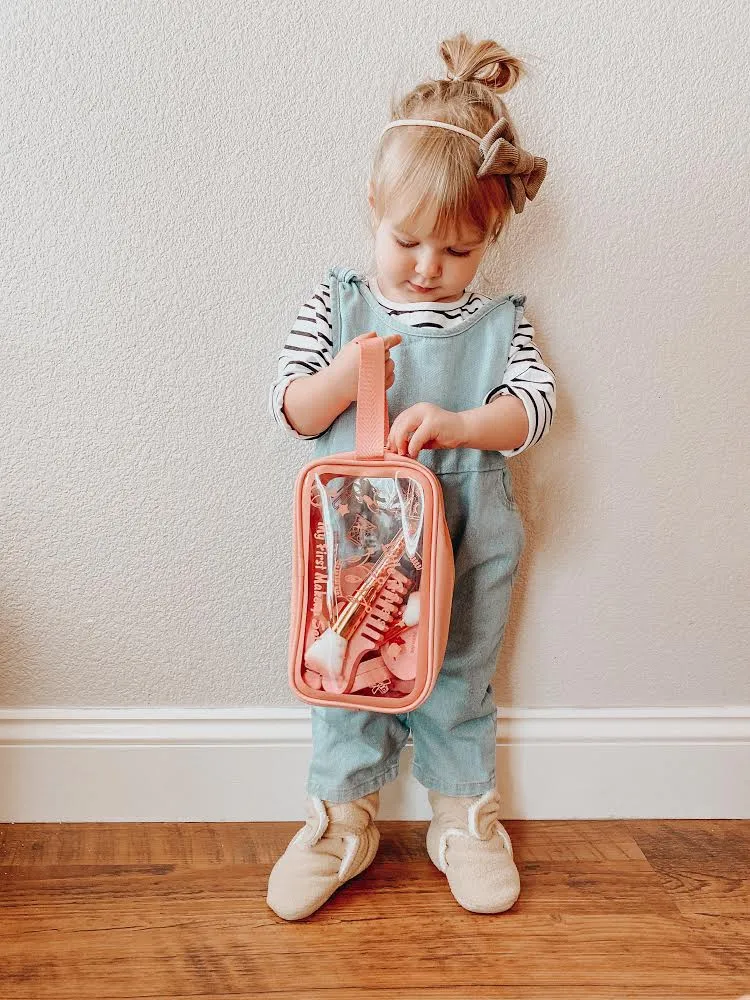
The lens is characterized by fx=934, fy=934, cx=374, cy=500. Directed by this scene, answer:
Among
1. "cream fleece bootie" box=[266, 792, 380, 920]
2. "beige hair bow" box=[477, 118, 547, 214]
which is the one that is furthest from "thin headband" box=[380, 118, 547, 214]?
"cream fleece bootie" box=[266, 792, 380, 920]

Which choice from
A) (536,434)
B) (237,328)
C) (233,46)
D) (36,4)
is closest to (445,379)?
(536,434)

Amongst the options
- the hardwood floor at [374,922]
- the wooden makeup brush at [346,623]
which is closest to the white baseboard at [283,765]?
the hardwood floor at [374,922]

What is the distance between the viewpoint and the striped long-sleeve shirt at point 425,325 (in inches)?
40.1

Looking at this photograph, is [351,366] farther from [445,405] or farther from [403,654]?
[403,654]

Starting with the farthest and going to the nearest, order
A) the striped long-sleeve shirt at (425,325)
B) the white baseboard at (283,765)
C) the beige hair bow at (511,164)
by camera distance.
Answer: the white baseboard at (283,765) < the striped long-sleeve shirt at (425,325) < the beige hair bow at (511,164)

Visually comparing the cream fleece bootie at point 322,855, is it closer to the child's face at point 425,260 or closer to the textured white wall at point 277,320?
the textured white wall at point 277,320

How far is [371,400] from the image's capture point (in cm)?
93

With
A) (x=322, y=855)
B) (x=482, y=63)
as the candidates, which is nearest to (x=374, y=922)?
(x=322, y=855)

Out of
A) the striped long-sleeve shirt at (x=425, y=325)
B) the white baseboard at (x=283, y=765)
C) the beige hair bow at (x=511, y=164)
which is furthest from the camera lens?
the white baseboard at (x=283, y=765)

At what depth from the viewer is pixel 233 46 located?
39.8 inches

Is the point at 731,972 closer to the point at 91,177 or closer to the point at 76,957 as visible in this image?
the point at 76,957

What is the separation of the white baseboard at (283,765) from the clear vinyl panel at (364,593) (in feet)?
0.83

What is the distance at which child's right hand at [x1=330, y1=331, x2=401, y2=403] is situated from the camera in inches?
37.5

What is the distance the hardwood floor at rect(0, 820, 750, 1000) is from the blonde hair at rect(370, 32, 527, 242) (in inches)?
29.2
